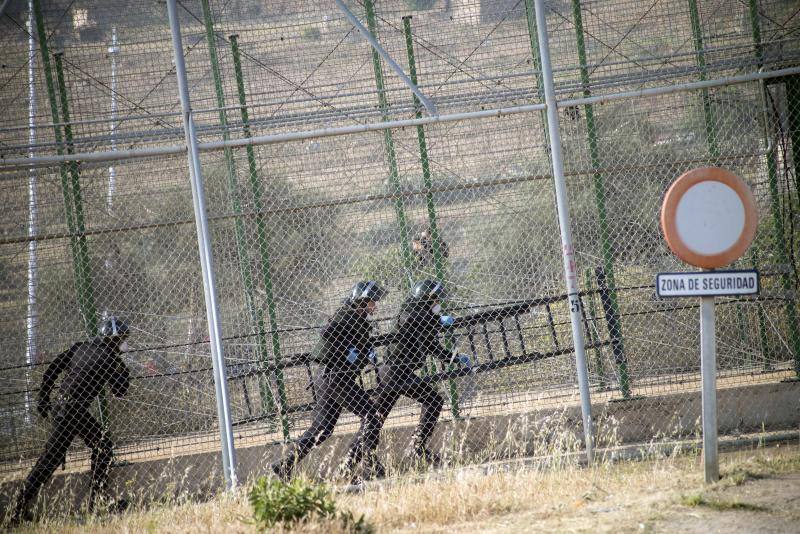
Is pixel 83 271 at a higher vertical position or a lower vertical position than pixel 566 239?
higher

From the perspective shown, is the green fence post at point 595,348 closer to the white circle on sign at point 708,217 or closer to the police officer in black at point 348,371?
the police officer in black at point 348,371

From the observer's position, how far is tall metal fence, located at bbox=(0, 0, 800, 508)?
766cm

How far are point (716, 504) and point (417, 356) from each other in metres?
3.24

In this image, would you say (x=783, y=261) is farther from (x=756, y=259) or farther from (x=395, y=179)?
(x=395, y=179)

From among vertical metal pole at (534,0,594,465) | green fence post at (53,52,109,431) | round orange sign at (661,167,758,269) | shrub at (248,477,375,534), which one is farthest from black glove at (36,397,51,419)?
round orange sign at (661,167,758,269)

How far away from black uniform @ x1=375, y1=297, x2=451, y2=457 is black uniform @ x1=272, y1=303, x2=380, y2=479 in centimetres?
21

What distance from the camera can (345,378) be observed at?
→ 7109mm

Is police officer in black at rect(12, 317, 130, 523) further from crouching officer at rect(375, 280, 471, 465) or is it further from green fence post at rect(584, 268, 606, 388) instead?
green fence post at rect(584, 268, 606, 388)

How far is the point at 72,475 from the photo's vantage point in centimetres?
723

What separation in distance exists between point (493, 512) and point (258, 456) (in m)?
3.11

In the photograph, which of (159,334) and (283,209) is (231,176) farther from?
(159,334)

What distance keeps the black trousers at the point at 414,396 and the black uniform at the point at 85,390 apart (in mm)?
2456

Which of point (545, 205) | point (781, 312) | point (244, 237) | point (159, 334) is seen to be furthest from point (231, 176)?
point (781, 312)

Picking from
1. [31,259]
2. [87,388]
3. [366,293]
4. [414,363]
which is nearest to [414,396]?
[414,363]
